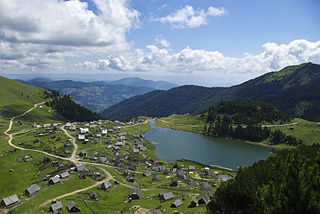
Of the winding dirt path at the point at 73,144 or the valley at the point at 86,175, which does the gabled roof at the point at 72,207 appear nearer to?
the valley at the point at 86,175

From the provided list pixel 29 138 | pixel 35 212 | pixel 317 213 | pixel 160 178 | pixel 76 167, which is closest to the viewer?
pixel 317 213

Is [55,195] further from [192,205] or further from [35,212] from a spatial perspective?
[192,205]

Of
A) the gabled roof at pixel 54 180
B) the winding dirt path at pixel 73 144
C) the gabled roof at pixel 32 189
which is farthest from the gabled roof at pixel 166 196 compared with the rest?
the winding dirt path at pixel 73 144

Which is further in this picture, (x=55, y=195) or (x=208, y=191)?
(x=208, y=191)

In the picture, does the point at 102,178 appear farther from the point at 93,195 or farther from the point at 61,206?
the point at 61,206

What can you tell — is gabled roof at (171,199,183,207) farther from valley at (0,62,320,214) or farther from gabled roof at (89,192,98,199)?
gabled roof at (89,192,98,199)

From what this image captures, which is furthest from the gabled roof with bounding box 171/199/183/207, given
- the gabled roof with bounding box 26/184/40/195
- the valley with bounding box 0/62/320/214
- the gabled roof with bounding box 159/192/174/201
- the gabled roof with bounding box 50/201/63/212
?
the gabled roof with bounding box 26/184/40/195

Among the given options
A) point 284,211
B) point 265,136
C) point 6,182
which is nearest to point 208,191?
point 284,211
